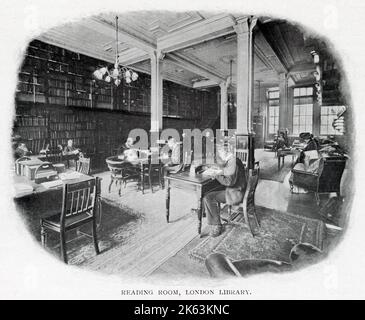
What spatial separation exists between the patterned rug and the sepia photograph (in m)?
0.02

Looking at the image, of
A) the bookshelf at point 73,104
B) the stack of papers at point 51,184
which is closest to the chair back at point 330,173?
the stack of papers at point 51,184

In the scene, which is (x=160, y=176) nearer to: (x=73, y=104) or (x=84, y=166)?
(x=84, y=166)

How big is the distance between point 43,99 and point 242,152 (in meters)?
5.81

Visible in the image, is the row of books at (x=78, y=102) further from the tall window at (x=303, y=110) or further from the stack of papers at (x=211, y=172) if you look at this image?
the tall window at (x=303, y=110)

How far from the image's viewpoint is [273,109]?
14.4m

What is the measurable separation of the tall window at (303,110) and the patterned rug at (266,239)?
11.1 m

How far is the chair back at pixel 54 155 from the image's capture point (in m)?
6.15

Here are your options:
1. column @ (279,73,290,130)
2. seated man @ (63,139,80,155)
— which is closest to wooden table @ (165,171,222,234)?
seated man @ (63,139,80,155)

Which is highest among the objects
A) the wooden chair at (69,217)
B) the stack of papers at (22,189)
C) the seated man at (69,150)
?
the seated man at (69,150)

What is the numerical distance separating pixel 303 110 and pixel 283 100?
335 cm

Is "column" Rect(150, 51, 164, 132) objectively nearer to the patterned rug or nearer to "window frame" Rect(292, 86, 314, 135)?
the patterned rug

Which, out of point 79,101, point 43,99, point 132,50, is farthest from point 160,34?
point 43,99

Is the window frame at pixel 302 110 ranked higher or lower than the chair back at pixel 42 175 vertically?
higher

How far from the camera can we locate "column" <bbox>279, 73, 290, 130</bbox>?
32.9ft
